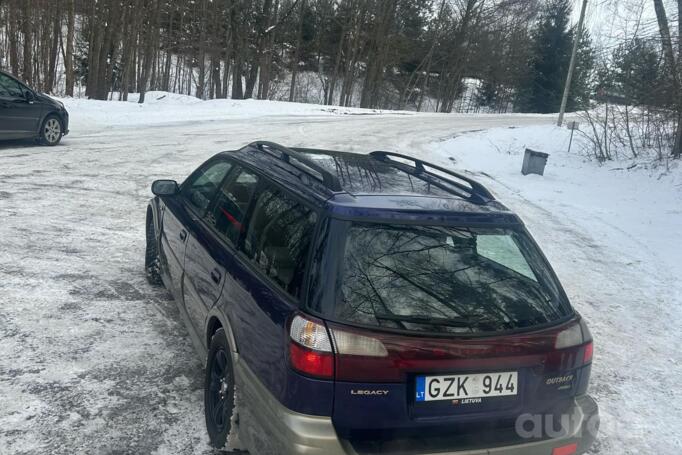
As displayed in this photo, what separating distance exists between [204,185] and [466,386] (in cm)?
277

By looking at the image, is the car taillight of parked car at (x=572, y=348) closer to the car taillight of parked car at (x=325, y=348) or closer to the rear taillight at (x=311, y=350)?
the car taillight of parked car at (x=325, y=348)

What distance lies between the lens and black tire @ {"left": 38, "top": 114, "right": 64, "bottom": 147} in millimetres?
12297

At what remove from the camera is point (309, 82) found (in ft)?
165

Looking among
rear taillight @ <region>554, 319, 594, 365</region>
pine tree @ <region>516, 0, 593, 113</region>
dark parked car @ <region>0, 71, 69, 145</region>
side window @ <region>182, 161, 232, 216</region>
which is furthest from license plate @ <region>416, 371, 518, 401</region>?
pine tree @ <region>516, 0, 593, 113</region>

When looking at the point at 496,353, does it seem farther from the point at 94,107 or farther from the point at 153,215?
the point at 94,107

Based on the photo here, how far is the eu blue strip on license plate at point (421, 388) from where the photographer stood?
2514 millimetres

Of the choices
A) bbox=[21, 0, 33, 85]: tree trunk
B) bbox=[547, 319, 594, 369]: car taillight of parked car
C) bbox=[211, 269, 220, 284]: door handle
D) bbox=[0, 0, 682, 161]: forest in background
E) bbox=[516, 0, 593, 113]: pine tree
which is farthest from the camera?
bbox=[516, 0, 593, 113]: pine tree

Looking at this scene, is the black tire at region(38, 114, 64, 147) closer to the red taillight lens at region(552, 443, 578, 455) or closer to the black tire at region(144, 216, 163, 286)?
the black tire at region(144, 216, 163, 286)

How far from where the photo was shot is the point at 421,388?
8.27ft

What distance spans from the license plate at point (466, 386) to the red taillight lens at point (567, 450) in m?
0.40

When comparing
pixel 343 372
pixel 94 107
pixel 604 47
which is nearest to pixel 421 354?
pixel 343 372

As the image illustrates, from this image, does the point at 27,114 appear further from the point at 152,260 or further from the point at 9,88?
the point at 152,260

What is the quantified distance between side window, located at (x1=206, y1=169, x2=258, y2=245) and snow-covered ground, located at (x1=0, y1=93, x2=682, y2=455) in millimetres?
1067

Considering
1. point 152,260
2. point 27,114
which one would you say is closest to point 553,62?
point 27,114
